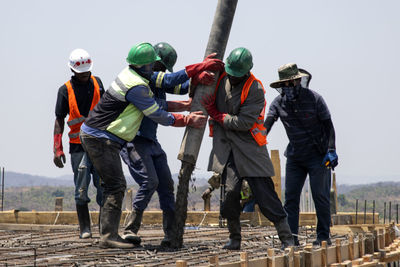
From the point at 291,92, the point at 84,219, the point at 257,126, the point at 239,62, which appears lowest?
the point at 84,219

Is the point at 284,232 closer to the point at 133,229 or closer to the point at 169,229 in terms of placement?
the point at 169,229

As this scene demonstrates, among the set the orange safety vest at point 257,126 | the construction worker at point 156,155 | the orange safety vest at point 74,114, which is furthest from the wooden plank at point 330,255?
the orange safety vest at point 74,114

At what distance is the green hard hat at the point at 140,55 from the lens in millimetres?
7621

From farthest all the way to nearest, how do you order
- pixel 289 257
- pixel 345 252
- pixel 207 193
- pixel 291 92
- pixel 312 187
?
pixel 207 193, pixel 312 187, pixel 291 92, pixel 345 252, pixel 289 257

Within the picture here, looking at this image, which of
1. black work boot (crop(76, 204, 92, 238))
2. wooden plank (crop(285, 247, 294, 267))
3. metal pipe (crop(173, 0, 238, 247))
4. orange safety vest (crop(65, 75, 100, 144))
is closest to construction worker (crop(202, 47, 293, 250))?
metal pipe (crop(173, 0, 238, 247))

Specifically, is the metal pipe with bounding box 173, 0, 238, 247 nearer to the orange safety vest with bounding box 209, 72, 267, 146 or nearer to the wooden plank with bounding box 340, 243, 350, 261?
the orange safety vest with bounding box 209, 72, 267, 146

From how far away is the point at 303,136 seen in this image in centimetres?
852

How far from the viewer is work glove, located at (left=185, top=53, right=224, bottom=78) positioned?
25.9 feet

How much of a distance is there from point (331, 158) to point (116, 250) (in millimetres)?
2506

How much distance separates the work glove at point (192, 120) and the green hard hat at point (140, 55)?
604 mm

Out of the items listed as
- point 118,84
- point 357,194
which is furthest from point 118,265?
point 357,194

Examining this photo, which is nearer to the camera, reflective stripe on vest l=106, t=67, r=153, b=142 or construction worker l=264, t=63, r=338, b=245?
reflective stripe on vest l=106, t=67, r=153, b=142

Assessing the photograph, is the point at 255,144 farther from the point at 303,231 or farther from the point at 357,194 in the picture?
the point at 357,194

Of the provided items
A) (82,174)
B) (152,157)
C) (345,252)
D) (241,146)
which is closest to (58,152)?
(82,174)
